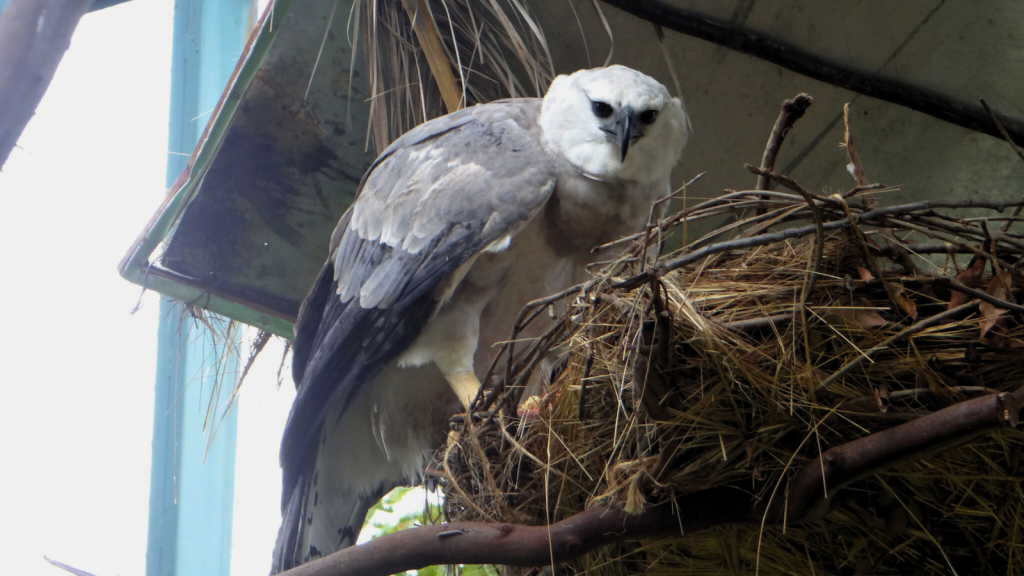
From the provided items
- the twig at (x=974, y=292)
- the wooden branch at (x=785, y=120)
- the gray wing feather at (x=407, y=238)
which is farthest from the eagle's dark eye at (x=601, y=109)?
the twig at (x=974, y=292)

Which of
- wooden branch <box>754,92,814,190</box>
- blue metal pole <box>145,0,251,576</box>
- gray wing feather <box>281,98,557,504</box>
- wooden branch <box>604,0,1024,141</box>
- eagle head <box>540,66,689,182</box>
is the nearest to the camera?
wooden branch <box>754,92,814,190</box>

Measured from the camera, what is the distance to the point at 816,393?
1.33 m

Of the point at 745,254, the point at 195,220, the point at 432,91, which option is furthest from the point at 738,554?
the point at 195,220

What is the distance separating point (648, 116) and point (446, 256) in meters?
0.66

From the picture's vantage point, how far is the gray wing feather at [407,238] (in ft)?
6.94

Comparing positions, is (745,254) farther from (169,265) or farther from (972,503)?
(169,265)

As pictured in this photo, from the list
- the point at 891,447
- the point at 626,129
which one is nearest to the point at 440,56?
the point at 626,129

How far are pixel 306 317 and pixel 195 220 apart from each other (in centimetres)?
72

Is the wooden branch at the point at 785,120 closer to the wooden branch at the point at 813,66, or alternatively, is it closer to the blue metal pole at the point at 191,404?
the wooden branch at the point at 813,66

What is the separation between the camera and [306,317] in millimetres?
2490

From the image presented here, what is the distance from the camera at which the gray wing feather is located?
2.12 meters

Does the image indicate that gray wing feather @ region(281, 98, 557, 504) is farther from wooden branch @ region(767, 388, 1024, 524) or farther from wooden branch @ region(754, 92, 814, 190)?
wooden branch @ region(767, 388, 1024, 524)

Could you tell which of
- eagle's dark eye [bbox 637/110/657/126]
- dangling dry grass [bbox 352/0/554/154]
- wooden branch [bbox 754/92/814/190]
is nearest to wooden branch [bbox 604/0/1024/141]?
dangling dry grass [bbox 352/0/554/154]

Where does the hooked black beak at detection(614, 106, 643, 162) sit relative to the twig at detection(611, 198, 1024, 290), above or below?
below
